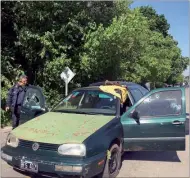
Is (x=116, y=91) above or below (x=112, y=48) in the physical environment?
below

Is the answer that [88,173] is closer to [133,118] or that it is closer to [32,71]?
[133,118]

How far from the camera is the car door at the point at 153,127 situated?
518 cm

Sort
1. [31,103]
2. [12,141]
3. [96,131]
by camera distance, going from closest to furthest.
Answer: [96,131] → [12,141] → [31,103]

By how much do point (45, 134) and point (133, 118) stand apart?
5.47ft

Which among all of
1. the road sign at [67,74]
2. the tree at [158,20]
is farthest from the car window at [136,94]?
the tree at [158,20]

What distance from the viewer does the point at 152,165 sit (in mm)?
5711

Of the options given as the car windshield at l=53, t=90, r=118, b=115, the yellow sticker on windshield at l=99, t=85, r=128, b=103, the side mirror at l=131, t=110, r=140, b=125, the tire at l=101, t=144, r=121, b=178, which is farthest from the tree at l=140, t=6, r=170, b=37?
the tire at l=101, t=144, r=121, b=178

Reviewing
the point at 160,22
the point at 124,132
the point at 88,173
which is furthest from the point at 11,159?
the point at 160,22

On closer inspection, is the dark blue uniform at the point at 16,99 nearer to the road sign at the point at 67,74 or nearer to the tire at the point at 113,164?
the tire at the point at 113,164

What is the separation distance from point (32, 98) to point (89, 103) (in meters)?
1.95

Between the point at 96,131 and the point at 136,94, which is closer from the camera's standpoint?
the point at 96,131

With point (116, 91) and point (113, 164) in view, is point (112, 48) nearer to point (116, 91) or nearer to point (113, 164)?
point (116, 91)

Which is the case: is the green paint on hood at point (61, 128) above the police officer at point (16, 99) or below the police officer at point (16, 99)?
below

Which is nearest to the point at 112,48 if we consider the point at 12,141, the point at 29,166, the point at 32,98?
the point at 32,98
